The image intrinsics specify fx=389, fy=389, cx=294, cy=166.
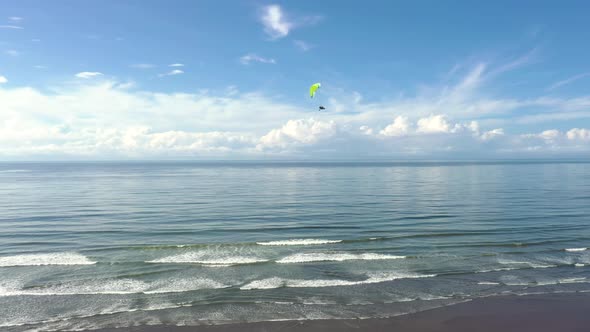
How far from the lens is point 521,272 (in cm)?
2152

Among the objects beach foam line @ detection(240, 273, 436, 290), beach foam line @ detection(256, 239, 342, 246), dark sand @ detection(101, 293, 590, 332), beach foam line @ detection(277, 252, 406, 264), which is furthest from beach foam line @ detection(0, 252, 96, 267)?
beach foam line @ detection(277, 252, 406, 264)

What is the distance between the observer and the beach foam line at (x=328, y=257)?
78.6 ft

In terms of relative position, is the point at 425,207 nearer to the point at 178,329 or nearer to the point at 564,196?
the point at 564,196

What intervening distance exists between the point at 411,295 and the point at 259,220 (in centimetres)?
2263

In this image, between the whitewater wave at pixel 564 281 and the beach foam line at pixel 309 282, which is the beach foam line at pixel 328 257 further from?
the whitewater wave at pixel 564 281

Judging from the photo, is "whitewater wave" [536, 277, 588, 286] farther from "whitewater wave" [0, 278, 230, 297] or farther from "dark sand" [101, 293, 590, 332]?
"whitewater wave" [0, 278, 230, 297]

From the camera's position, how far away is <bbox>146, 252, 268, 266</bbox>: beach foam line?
2347 centimetres

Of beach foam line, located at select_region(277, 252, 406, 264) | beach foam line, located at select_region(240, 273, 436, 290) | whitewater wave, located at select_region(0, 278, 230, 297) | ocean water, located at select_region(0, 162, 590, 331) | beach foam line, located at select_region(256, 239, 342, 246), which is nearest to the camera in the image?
ocean water, located at select_region(0, 162, 590, 331)

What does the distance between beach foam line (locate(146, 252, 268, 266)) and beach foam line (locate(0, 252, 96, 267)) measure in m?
4.69

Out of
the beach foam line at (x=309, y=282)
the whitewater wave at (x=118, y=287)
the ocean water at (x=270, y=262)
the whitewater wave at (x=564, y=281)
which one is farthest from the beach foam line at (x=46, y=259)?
the whitewater wave at (x=564, y=281)

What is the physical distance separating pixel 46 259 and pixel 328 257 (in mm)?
17669

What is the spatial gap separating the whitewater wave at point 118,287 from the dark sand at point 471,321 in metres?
4.20

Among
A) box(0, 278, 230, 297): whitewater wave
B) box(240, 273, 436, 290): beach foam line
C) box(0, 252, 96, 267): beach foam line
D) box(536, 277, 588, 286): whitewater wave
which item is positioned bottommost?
box(536, 277, 588, 286): whitewater wave

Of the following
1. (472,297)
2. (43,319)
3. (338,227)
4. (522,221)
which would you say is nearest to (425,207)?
(522,221)
